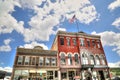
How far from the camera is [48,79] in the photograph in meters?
21.6

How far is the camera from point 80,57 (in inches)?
1025

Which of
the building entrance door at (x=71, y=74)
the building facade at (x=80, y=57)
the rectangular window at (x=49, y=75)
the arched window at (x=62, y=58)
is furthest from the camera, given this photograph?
the arched window at (x=62, y=58)

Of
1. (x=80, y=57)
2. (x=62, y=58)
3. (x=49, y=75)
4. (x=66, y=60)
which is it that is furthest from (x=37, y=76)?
(x=80, y=57)

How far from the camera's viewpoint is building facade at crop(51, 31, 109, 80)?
78.6 feet

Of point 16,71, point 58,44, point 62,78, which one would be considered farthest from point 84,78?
point 16,71

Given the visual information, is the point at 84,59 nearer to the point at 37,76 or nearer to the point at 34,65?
the point at 37,76

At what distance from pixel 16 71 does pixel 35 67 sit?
12.1ft

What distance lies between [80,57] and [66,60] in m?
3.84

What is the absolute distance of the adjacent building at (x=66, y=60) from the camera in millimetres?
21250

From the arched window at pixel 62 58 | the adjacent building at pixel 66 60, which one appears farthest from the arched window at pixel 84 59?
the arched window at pixel 62 58

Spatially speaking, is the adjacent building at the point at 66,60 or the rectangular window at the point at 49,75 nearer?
the adjacent building at the point at 66,60

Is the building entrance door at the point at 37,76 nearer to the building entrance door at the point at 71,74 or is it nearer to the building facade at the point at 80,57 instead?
the building facade at the point at 80,57

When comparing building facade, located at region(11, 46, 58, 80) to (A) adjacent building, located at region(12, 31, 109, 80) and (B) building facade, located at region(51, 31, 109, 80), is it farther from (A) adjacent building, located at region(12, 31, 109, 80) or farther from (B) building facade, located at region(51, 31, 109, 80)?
(B) building facade, located at region(51, 31, 109, 80)

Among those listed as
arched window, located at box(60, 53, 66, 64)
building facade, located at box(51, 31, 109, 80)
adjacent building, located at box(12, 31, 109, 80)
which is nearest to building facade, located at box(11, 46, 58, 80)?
adjacent building, located at box(12, 31, 109, 80)
